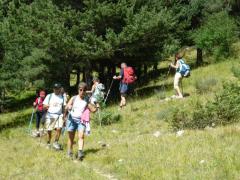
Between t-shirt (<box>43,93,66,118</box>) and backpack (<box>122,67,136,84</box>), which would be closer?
t-shirt (<box>43,93,66,118</box>)

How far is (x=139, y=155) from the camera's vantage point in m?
12.8

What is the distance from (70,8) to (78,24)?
1002mm

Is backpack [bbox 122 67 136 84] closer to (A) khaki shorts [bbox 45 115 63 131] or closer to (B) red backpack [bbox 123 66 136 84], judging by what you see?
(B) red backpack [bbox 123 66 136 84]

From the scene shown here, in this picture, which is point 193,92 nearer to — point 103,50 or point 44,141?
point 103,50

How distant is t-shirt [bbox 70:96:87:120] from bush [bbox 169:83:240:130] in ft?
9.58

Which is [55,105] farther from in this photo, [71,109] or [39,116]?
[39,116]

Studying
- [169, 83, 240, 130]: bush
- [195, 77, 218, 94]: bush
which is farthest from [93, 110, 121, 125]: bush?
[195, 77, 218, 94]: bush

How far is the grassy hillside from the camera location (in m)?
10.7

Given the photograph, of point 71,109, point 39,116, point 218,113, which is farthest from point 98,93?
point 71,109

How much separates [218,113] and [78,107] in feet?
13.3

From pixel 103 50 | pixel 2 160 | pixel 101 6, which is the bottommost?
pixel 2 160

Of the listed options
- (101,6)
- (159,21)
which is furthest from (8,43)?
(159,21)

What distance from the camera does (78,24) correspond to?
27.2m

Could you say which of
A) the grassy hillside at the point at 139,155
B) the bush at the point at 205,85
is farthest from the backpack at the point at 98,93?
the bush at the point at 205,85
